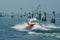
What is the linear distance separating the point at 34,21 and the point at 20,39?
38160 mm

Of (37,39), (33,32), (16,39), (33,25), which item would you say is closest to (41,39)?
(37,39)

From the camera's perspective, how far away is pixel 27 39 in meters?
70.4

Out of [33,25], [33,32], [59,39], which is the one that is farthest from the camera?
[33,25]

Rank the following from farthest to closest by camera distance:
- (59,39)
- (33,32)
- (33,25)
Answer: (33,25)
(33,32)
(59,39)

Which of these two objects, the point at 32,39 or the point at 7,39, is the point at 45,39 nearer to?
the point at 32,39

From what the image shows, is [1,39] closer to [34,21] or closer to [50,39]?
[50,39]

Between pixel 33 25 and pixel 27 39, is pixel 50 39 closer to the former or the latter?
pixel 27 39

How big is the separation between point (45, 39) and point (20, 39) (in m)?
6.05

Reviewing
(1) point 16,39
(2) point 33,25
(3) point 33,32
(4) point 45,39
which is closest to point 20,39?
(1) point 16,39

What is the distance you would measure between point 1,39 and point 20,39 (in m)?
4.52

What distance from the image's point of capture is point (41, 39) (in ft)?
228

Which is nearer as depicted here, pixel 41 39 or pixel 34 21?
pixel 41 39

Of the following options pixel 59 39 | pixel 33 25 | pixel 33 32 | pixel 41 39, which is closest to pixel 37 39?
pixel 41 39

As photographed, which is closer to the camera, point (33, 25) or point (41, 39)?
point (41, 39)
